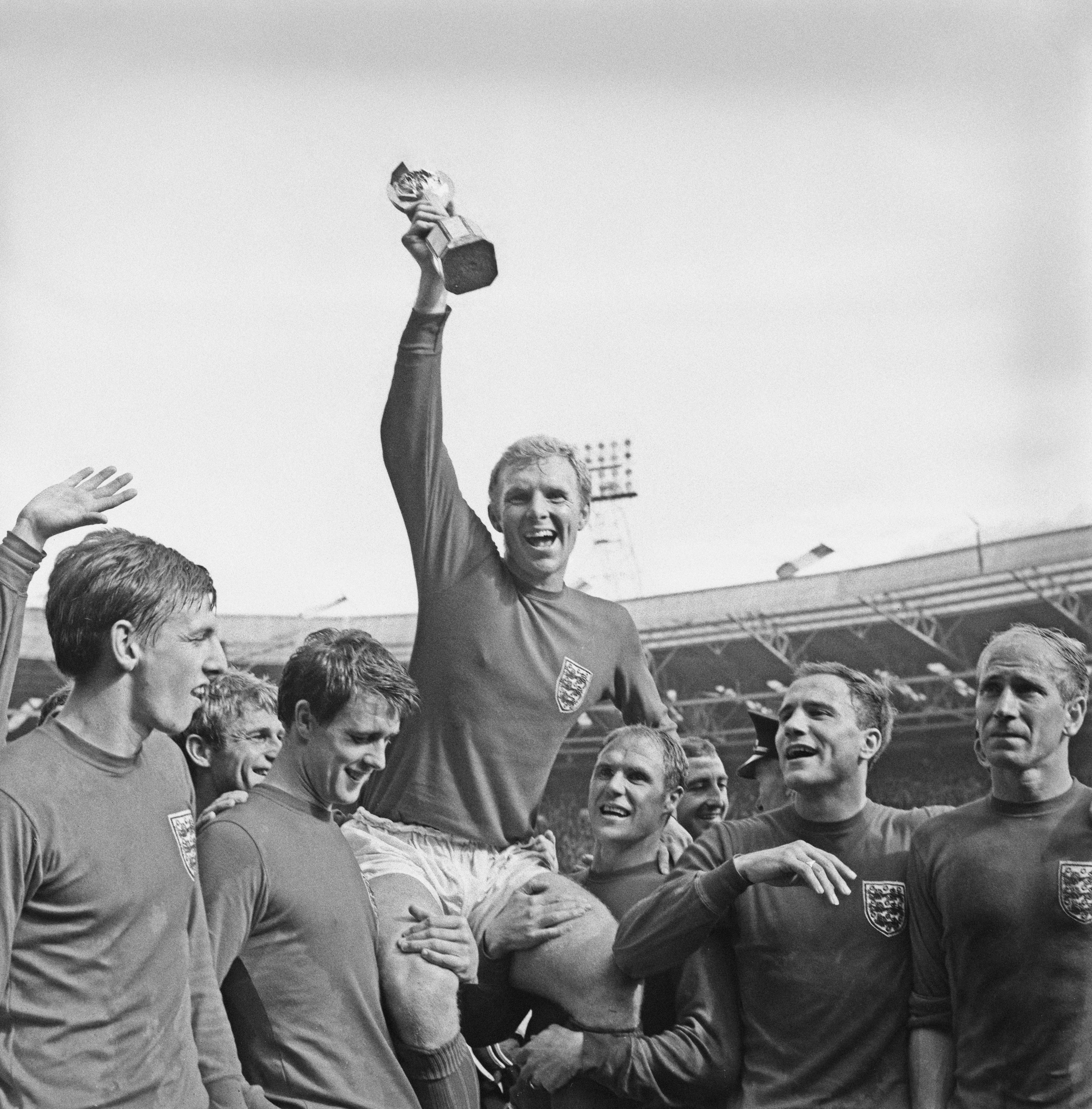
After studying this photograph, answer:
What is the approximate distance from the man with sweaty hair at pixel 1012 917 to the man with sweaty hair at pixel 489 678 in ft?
2.48

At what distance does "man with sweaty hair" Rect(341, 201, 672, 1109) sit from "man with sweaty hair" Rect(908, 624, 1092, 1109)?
2.48 ft

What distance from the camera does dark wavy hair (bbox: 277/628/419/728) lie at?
11.2 feet

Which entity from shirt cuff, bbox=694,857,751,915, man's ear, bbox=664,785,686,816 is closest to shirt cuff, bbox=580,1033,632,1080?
shirt cuff, bbox=694,857,751,915

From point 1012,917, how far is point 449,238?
86.9 inches

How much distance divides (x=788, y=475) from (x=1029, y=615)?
296cm

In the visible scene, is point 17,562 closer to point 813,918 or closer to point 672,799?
point 672,799

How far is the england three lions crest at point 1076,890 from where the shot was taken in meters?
3.36

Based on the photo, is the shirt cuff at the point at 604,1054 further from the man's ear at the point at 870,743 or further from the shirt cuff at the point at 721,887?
the man's ear at the point at 870,743

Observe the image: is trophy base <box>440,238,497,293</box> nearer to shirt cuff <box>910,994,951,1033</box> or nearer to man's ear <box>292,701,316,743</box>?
man's ear <box>292,701,316,743</box>

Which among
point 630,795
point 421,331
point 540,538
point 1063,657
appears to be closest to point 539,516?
point 540,538

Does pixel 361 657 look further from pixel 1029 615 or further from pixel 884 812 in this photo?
pixel 1029 615

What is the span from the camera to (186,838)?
292 centimetres

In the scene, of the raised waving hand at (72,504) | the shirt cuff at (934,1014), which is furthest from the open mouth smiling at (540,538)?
the shirt cuff at (934,1014)

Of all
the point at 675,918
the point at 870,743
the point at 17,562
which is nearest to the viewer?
the point at 17,562
